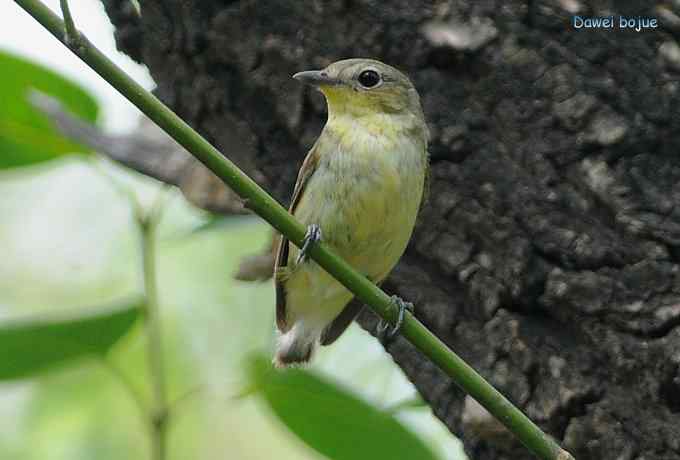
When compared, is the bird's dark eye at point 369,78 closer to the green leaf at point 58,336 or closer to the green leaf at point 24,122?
the green leaf at point 24,122

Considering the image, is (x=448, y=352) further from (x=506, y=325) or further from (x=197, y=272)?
(x=197, y=272)

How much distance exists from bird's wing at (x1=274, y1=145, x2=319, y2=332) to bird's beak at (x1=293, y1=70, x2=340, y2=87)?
0.68 feet

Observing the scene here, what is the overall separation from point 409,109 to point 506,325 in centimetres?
94

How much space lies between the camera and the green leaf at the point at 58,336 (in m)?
2.96

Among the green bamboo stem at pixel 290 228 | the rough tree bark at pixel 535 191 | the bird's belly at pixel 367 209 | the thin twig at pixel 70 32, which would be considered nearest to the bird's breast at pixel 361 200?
the bird's belly at pixel 367 209

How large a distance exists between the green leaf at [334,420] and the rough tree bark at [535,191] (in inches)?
17.3

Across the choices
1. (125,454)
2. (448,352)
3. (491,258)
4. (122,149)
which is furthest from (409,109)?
(125,454)

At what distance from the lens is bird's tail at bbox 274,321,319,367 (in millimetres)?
3902

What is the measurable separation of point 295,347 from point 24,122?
124 cm

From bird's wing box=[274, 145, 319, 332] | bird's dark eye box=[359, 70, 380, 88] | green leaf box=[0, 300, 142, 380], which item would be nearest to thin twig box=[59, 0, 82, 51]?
green leaf box=[0, 300, 142, 380]

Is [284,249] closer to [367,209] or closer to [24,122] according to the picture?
[367,209]

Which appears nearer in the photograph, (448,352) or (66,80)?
(448,352)

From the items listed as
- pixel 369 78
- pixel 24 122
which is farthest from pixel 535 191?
pixel 24 122

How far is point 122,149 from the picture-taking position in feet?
12.8
